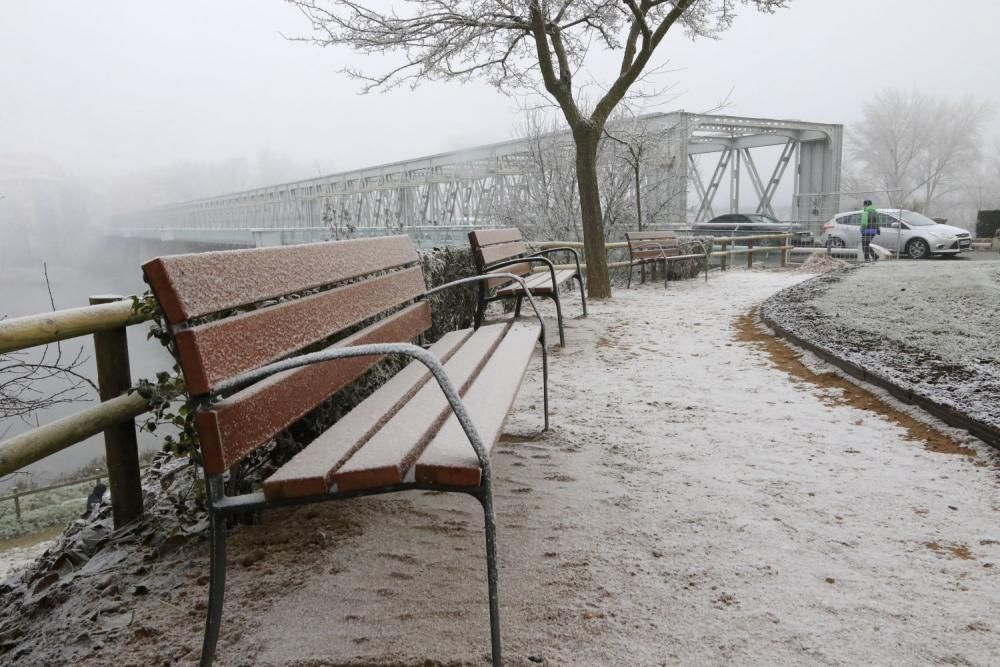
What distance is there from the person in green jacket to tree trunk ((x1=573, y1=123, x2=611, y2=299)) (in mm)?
9897

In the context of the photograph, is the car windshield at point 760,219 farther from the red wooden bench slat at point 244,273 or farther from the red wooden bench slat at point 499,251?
the red wooden bench slat at point 244,273

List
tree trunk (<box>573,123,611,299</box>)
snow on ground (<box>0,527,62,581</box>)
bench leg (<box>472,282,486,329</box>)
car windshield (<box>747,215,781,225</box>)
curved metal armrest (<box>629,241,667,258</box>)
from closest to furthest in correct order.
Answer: bench leg (<box>472,282,486,329</box>) → snow on ground (<box>0,527,62,581</box>) → tree trunk (<box>573,123,611,299</box>) → curved metal armrest (<box>629,241,667,258</box>) → car windshield (<box>747,215,781,225</box>)

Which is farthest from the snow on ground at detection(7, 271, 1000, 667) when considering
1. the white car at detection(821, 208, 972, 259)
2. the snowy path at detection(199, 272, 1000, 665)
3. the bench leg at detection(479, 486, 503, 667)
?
the white car at detection(821, 208, 972, 259)

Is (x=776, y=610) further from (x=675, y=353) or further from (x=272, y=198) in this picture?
(x=272, y=198)

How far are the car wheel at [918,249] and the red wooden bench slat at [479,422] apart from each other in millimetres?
17398

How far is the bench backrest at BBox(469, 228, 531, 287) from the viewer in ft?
14.3

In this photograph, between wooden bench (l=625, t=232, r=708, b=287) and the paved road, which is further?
the paved road

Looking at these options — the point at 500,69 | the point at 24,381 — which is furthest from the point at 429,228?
the point at 24,381

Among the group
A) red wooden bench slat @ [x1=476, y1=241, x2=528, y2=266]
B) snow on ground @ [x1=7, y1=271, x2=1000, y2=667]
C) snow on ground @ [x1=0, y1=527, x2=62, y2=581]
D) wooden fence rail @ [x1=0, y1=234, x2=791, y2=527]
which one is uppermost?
red wooden bench slat @ [x1=476, y1=241, x2=528, y2=266]

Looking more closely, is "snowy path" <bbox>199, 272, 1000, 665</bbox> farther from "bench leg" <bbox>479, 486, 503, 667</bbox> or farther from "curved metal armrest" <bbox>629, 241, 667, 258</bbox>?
"curved metal armrest" <bbox>629, 241, 667, 258</bbox>

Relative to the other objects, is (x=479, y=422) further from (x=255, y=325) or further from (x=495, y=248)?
(x=495, y=248)

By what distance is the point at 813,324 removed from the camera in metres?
5.67

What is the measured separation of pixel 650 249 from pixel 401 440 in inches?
356

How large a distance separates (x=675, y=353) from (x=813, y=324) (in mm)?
1451
